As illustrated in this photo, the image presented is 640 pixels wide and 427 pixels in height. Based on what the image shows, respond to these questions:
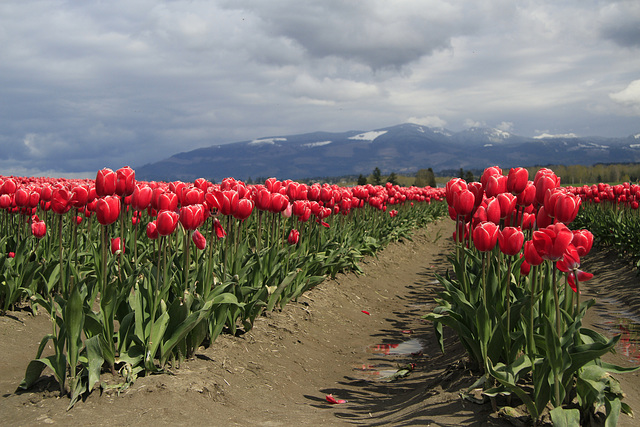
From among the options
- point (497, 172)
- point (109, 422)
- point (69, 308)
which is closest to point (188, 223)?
point (69, 308)

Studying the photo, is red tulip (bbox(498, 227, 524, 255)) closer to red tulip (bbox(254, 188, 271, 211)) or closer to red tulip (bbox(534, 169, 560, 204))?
red tulip (bbox(534, 169, 560, 204))

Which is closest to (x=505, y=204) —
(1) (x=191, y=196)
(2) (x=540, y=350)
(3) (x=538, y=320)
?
(3) (x=538, y=320)

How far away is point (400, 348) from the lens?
7.64 metres

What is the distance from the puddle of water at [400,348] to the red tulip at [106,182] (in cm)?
438

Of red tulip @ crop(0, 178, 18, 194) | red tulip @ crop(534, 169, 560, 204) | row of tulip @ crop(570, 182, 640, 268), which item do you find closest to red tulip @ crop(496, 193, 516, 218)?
red tulip @ crop(534, 169, 560, 204)

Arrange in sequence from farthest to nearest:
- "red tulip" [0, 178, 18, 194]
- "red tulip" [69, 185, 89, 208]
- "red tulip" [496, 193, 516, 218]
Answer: "red tulip" [0, 178, 18, 194] → "red tulip" [69, 185, 89, 208] → "red tulip" [496, 193, 516, 218]

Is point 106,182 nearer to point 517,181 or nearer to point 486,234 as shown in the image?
point 486,234

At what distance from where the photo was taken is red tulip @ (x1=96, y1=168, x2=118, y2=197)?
192 inches

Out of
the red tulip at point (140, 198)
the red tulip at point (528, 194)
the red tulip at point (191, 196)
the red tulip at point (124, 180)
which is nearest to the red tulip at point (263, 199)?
the red tulip at point (191, 196)

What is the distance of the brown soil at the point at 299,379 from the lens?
13.6 feet

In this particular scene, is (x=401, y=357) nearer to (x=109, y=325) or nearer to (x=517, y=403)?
(x=517, y=403)

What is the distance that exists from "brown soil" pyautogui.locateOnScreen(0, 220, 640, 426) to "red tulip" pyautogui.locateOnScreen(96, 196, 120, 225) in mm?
1475

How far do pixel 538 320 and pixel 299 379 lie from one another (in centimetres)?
282

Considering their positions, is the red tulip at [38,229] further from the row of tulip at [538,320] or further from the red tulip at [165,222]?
the row of tulip at [538,320]
